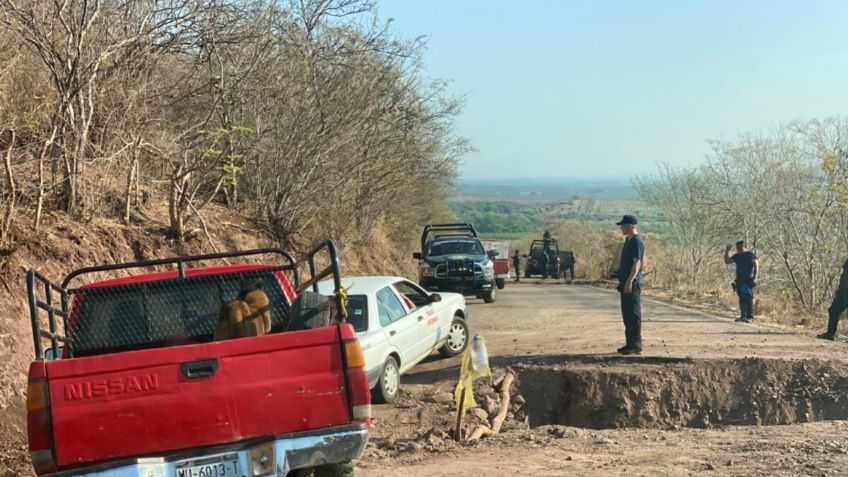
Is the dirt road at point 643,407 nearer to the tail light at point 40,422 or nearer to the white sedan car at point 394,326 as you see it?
the white sedan car at point 394,326

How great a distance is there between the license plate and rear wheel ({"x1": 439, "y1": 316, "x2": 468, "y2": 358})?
23.0ft

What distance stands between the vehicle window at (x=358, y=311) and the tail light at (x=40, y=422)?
14.6 feet

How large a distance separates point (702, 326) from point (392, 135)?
10645 mm

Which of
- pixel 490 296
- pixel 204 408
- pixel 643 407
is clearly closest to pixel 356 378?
pixel 204 408

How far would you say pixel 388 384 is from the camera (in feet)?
29.3

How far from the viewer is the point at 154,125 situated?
12.6 meters

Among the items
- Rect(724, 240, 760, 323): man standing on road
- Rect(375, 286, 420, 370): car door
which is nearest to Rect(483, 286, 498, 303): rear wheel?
Rect(724, 240, 760, 323): man standing on road

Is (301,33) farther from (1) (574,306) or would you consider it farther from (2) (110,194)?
(1) (574,306)

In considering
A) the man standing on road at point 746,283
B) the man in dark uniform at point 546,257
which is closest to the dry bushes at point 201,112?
the man standing on road at point 746,283

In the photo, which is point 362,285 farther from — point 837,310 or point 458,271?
point 458,271

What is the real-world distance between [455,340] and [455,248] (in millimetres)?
7708

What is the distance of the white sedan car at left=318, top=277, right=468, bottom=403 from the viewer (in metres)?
8.71

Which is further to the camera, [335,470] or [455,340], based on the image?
[455,340]

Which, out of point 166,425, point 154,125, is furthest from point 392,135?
point 166,425
